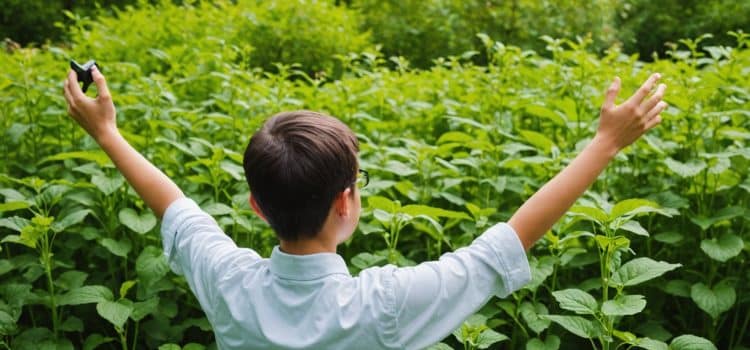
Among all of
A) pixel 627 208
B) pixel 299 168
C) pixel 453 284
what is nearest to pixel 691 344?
pixel 627 208

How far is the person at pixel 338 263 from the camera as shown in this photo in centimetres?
135

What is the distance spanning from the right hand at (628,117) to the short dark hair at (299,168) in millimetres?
449

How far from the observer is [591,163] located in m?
1.40

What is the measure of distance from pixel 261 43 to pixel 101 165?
446 cm

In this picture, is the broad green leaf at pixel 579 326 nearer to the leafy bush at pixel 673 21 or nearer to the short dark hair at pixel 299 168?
the short dark hair at pixel 299 168

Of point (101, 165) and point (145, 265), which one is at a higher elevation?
point (101, 165)

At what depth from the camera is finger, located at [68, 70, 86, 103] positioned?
1.65 metres

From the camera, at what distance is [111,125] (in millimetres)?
1695

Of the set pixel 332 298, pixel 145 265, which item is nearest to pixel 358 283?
pixel 332 298

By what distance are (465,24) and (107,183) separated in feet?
19.7

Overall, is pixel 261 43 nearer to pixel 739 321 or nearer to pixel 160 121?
pixel 160 121

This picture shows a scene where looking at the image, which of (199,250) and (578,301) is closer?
(199,250)

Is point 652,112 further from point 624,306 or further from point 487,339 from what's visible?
point 487,339

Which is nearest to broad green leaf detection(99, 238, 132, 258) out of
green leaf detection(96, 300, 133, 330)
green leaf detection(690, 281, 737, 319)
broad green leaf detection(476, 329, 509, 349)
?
green leaf detection(96, 300, 133, 330)
